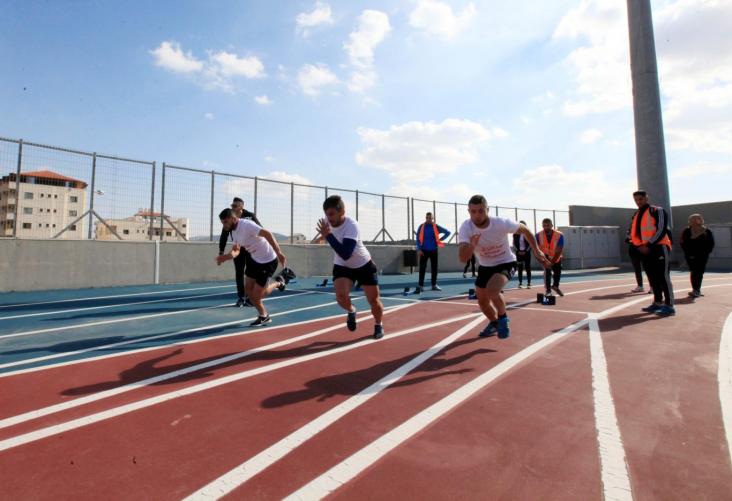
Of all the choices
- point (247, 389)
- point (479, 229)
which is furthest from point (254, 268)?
point (479, 229)

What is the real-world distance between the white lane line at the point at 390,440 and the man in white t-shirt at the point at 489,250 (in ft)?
3.16

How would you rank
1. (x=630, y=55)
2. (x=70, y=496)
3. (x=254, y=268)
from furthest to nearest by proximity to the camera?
(x=630, y=55)
(x=254, y=268)
(x=70, y=496)

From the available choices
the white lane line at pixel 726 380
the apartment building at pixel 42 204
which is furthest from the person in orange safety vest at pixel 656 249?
the apartment building at pixel 42 204

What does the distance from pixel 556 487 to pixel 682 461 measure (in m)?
0.76

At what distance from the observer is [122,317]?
6.06 metres

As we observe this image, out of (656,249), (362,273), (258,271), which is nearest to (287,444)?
(362,273)

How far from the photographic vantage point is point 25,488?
167cm

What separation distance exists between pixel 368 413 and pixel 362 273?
2469 millimetres

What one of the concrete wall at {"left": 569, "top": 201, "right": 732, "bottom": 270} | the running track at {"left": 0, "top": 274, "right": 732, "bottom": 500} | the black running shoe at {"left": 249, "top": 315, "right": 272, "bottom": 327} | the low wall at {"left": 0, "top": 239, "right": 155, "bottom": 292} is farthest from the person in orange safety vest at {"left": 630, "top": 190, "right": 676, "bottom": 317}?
the concrete wall at {"left": 569, "top": 201, "right": 732, "bottom": 270}

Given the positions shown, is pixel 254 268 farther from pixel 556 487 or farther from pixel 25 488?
pixel 556 487

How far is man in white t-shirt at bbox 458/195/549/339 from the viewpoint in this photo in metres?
4.40

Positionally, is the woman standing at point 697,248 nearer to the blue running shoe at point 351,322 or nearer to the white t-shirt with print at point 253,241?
the blue running shoe at point 351,322

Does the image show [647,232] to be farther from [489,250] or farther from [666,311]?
[489,250]

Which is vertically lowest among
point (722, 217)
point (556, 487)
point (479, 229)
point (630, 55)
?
point (556, 487)
